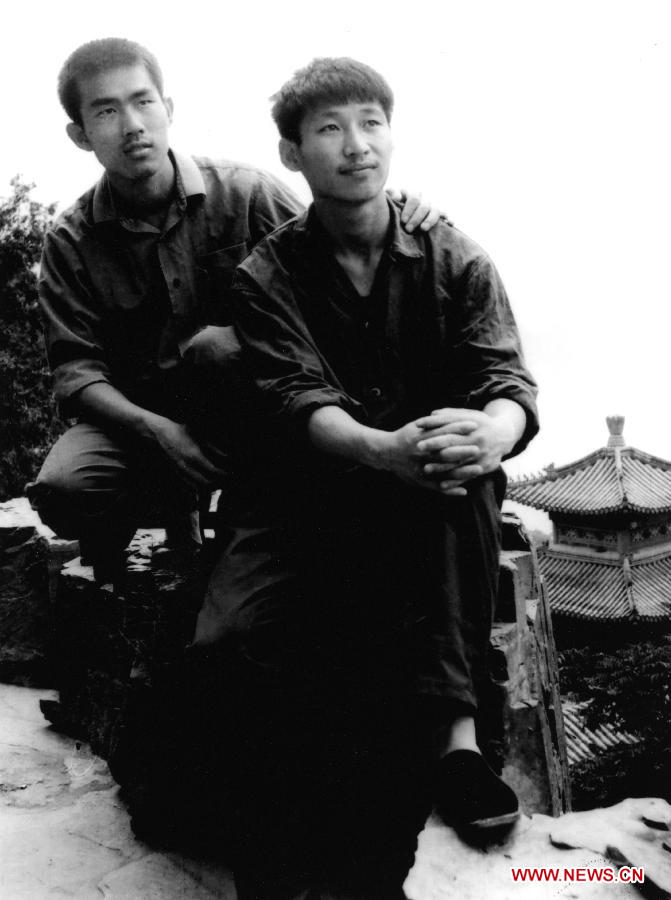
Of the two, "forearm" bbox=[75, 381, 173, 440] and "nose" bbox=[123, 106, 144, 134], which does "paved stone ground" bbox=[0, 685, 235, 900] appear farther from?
"nose" bbox=[123, 106, 144, 134]

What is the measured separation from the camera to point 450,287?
7.07 feet

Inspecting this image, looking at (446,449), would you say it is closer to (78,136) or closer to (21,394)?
(78,136)

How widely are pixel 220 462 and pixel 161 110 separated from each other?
1008 millimetres

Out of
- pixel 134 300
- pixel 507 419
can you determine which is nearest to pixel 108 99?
pixel 134 300

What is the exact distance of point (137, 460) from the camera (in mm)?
2557

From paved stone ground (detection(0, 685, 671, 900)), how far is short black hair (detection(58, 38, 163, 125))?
1.96 m

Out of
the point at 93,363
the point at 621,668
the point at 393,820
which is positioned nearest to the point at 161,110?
the point at 93,363

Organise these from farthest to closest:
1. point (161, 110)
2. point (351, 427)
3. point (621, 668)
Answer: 1. point (621, 668)
2. point (161, 110)
3. point (351, 427)

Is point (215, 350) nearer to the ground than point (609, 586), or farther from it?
farther from it

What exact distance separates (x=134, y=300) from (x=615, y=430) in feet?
63.2

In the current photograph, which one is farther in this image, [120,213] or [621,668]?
[621,668]

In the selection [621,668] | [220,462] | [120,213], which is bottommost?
[621,668]

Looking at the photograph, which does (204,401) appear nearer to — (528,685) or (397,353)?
(397,353)

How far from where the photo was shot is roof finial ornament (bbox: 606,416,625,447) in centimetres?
2047
